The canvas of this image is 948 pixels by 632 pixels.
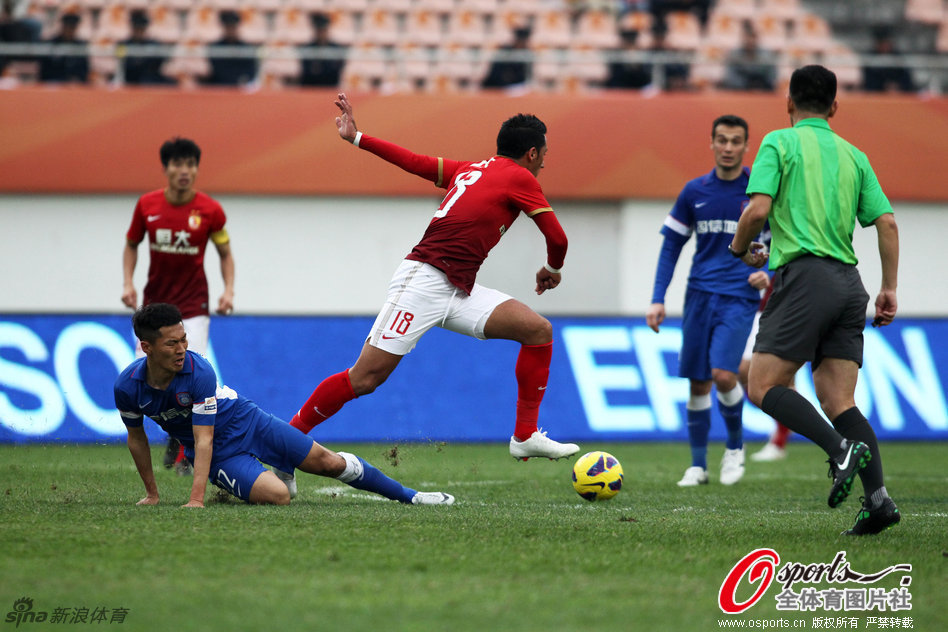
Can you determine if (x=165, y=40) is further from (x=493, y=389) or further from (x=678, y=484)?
(x=678, y=484)

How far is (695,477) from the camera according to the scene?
25.9 ft

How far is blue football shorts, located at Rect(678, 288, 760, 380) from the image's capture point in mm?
7688

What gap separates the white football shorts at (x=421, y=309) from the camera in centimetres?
621

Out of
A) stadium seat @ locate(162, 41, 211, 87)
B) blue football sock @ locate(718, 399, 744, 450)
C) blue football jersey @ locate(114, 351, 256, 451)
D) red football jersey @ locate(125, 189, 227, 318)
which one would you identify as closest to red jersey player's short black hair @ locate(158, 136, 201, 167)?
red football jersey @ locate(125, 189, 227, 318)

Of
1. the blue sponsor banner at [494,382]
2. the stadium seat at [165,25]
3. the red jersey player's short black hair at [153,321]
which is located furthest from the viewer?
the stadium seat at [165,25]

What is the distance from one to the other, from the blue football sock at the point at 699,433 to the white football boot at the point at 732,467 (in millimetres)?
149

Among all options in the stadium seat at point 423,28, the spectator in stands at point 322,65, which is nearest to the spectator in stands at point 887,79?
the stadium seat at point 423,28

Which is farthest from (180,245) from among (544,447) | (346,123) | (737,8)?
(737,8)

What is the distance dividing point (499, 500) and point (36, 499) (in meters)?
2.58

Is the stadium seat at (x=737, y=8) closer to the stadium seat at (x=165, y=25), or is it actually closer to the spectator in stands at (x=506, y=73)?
the spectator in stands at (x=506, y=73)

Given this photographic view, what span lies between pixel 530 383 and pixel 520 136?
4.66 feet

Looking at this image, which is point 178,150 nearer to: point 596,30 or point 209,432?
point 209,432

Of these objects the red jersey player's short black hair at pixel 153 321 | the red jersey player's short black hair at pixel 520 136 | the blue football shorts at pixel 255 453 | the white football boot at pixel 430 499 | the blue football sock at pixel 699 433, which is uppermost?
the red jersey player's short black hair at pixel 520 136

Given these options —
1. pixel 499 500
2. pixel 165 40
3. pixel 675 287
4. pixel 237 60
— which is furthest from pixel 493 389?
pixel 165 40
